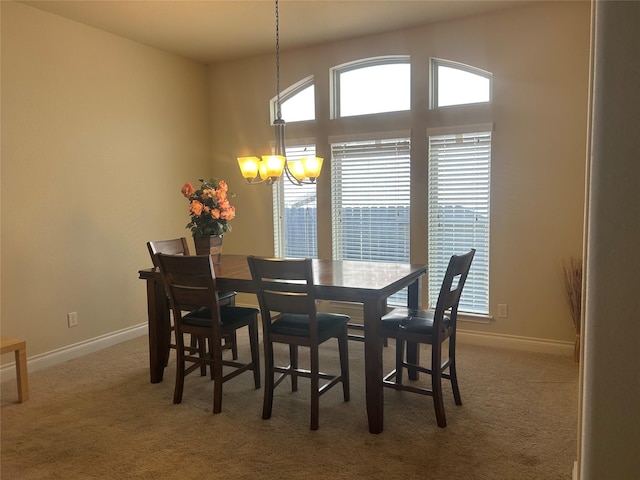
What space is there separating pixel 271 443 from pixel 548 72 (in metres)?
3.48

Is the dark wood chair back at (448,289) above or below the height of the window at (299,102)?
below

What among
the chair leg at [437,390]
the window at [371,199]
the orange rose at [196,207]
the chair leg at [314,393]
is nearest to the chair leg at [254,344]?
the chair leg at [314,393]

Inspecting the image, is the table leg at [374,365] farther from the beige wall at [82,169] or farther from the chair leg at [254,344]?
the beige wall at [82,169]

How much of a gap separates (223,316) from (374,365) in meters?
1.14

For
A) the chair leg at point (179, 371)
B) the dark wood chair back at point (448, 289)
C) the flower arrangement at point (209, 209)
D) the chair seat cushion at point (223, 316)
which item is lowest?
the chair leg at point (179, 371)

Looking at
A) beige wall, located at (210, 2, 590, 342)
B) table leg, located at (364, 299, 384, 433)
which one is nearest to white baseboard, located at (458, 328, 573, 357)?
beige wall, located at (210, 2, 590, 342)

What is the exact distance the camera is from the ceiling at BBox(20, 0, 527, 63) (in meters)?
3.86

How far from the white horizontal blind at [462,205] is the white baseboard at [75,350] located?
9.79 ft

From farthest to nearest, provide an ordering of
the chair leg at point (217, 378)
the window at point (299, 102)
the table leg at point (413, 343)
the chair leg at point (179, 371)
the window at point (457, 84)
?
the window at point (299, 102), the window at point (457, 84), the table leg at point (413, 343), the chair leg at point (179, 371), the chair leg at point (217, 378)

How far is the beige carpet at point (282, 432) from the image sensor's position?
2447 mm

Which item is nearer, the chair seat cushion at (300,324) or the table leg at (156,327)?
the chair seat cushion at (300,324)

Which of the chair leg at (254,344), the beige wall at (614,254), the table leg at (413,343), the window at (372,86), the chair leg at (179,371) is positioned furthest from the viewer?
the window at (372,86)

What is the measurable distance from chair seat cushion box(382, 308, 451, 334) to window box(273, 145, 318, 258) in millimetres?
2119

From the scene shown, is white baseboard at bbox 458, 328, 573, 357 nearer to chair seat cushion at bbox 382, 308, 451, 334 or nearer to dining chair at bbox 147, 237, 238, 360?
chair seat cushion at bbox 382, 308, 451, 334
